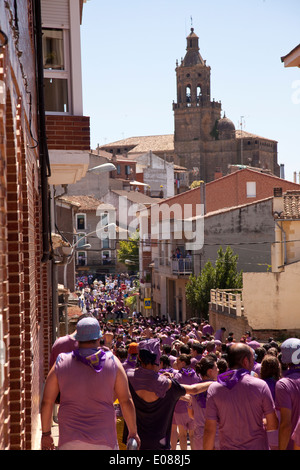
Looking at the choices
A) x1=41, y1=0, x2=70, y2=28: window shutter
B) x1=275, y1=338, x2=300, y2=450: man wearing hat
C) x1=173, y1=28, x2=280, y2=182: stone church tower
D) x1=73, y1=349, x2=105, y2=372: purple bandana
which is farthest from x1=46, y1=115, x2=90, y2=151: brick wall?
x1=173, y1=28, x2=280, y2=182: stone church tower

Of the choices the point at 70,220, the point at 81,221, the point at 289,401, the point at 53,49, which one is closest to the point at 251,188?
the point at 70,220

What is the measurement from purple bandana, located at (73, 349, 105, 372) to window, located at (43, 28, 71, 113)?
726cm

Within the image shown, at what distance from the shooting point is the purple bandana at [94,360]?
4879 millimetres

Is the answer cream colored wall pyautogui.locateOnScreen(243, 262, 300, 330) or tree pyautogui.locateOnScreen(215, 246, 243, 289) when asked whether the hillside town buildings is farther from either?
tree pyautogui.locateOnScreen(215, 246, 243, 289)

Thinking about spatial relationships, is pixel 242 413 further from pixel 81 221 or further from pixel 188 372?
pixel 81 221

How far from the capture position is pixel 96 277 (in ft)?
265

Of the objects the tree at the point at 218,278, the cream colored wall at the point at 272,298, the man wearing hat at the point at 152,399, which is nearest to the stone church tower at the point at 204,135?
the tree at the point at 218,278

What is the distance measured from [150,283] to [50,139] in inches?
1746

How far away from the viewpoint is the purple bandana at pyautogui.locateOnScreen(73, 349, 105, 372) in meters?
4.88

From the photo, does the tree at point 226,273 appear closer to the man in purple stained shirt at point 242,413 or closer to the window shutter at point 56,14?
the window shutter at point 56,14

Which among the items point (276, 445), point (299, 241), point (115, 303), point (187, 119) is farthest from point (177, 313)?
point (187, 119)

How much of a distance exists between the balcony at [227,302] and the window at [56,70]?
61.6ft

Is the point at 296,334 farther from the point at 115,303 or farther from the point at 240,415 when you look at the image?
the point at 240,415

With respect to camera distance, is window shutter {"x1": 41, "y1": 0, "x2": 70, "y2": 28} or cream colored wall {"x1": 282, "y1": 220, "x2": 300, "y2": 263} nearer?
window shutter {"x1": 41, "y1": 0, "x2": 70, "y2": 28}
